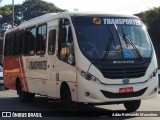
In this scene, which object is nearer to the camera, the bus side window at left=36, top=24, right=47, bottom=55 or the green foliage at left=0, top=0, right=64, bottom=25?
the bus side window at left=36, top=24, right=47, bottom=55

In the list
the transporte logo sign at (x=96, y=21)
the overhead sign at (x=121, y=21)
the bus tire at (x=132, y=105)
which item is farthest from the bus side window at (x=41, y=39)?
the bus tire at (x=132, y=105)

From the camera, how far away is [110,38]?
469 inches

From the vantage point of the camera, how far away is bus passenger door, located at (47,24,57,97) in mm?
13287

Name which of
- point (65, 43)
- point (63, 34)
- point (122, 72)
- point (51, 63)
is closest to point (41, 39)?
point (51, 63)

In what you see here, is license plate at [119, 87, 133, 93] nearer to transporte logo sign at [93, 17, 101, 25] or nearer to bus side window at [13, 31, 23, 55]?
transporte logo sign at [93, 17, 101, 25]

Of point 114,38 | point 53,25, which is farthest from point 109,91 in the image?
point 53,25

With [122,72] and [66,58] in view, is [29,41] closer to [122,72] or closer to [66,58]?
[66,58]

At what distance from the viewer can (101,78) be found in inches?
446

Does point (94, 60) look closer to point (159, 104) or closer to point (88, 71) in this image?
point (88, 71)

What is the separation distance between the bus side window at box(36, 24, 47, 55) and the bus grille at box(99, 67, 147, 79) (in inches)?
137

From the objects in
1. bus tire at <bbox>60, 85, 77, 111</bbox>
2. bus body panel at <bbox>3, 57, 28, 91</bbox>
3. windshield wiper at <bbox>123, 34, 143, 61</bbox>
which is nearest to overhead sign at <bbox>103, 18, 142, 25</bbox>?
windshield wiper at <bbox>123, 34, 143, 61</bbox>

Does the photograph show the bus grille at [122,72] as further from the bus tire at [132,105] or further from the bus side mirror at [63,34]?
the bus side mirror at [63,34]

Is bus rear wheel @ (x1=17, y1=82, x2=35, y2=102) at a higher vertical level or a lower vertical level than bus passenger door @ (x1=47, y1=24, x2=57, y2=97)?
lower

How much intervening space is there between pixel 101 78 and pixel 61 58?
1801 mm
